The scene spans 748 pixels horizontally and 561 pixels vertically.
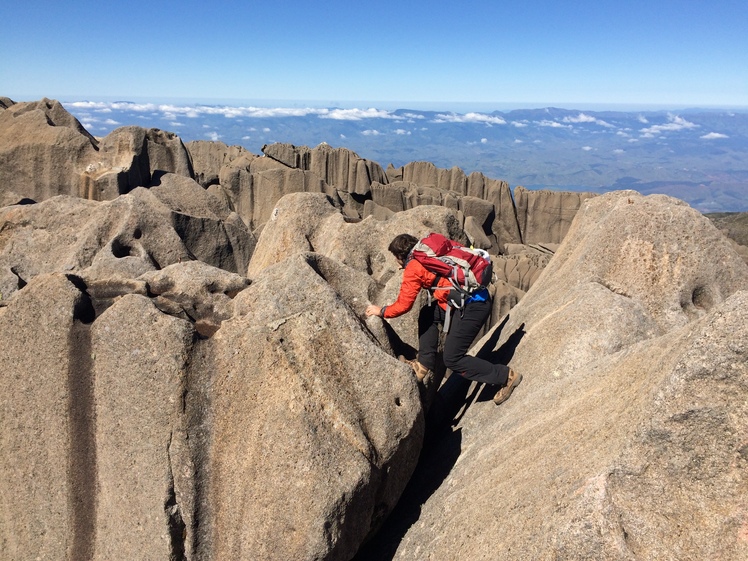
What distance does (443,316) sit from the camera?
818 cm

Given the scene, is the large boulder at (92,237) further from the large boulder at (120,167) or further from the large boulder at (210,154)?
the large boulder at (210,154)

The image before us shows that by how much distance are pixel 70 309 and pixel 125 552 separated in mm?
2858

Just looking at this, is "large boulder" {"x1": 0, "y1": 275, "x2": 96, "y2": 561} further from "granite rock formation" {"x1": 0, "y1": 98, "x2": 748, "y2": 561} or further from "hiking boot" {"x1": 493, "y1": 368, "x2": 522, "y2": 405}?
"hiking boot" {"x1": 493, "y1": 368, "x2": 522, "y2": 405}

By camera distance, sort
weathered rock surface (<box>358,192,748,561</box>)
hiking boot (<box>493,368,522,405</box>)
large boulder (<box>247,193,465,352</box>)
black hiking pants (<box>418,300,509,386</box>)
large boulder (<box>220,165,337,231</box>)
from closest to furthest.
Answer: weathered rock surface (<box>358,192,748,561</box>) < black hiking pants (<box>418,300,509,386</box>) < hiking boot (<box>493,368,522,405</box>) < large boulder (<box>247,193,465,352</box>) < large boulder (<box>220,165,337,231</box>)

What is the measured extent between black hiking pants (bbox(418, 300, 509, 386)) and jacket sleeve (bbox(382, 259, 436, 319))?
659 mm

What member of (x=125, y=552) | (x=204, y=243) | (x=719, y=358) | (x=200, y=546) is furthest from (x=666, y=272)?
(x=204, y=243)

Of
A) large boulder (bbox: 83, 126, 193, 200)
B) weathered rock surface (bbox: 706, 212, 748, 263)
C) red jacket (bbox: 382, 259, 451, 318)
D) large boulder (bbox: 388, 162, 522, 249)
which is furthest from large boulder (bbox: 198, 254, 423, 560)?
large boulder (bbox: 388, 162, 522, 249)

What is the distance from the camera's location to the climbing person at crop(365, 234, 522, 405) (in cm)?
744

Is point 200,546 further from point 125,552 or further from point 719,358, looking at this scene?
point 719,358

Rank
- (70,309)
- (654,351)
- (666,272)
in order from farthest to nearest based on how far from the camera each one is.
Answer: (666,272) → (70,309) → (654,351)

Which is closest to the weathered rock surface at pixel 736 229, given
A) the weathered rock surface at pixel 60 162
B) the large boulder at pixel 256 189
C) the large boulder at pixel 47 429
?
the large boulder at pixel 47 429

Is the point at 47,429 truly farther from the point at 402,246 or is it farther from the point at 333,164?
the point at 333,164

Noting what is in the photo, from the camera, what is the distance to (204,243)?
14438 millimetres

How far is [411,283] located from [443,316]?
3.39 ft
